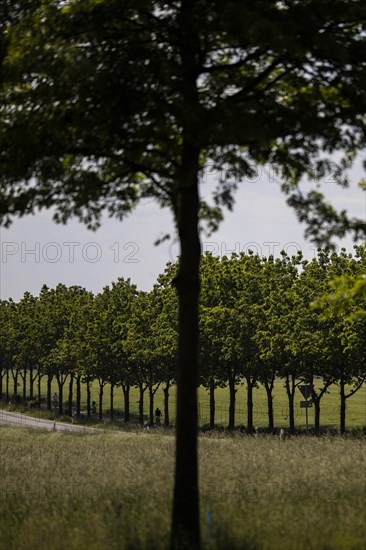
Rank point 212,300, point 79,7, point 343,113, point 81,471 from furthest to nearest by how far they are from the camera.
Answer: point 212,300, point 81,471, point 343,113, point 79,7

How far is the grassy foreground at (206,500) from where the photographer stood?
9195 millimetres

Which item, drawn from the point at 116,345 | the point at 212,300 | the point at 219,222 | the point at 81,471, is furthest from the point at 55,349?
the point at 219,222

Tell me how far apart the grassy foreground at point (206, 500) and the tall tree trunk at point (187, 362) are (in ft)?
1.21

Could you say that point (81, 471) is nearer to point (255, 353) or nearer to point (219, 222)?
point (219, 222)

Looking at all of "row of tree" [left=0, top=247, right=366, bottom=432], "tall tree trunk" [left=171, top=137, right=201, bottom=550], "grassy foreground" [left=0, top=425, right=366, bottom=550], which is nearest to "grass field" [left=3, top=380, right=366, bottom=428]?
"row of tree" [left=0, top=247, right=366, bottom=432]

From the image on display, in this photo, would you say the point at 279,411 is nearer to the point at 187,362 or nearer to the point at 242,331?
the point at 242,331

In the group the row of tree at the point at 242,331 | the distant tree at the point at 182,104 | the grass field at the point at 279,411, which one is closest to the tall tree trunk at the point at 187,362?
the distant tree at the point at 182,104

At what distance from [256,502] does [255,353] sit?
100 ft

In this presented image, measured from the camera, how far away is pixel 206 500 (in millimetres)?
11906

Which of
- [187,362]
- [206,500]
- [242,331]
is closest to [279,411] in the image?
[242,331]

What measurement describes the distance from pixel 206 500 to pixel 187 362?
324cm

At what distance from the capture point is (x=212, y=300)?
147 feet

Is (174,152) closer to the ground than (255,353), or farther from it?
farther from it

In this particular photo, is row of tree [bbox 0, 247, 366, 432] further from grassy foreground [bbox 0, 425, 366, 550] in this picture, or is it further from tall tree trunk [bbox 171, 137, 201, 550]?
tall tree trunk [bbox 171, 137, 201, 550]
